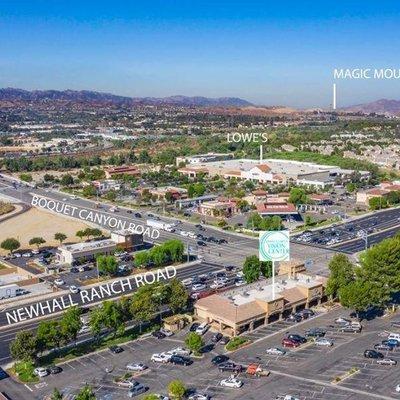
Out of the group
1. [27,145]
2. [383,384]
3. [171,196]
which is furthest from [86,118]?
[383,384]

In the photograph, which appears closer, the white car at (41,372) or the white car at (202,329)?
the white car at (41,372)

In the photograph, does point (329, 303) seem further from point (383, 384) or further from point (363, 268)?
point (383, 384)

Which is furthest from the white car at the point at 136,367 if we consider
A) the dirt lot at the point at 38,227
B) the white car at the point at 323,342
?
the dirt lot at the point at 38,227

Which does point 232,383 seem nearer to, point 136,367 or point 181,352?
point 181,352

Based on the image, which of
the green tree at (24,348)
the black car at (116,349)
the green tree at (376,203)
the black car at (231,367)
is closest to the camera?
the black car at (231,367)

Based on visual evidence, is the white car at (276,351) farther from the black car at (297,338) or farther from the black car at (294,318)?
the black car at (294,318)

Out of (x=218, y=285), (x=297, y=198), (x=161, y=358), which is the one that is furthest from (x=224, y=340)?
(x=297, y=198)
